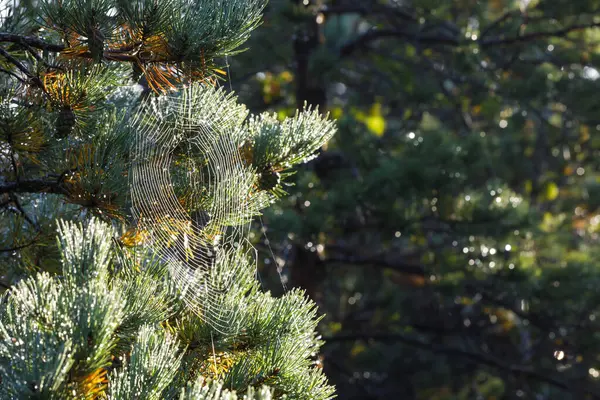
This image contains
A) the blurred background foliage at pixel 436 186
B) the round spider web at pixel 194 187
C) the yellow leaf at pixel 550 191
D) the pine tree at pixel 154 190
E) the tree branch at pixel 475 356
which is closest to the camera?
the pine tree at pixel 154 190

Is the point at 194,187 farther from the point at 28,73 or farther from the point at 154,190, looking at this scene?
the point at 28,73

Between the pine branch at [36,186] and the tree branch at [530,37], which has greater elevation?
the tree branch at [530,37]

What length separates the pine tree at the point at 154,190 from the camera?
1.55 m

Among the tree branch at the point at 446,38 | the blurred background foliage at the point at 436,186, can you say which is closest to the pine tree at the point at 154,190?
the blurred background foliage at the point at 436,186

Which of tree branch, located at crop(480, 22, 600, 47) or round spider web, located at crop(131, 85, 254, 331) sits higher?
tree branch, located at crop(480, 22, 600, 47)

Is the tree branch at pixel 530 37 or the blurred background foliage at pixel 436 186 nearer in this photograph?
the blurred background foliage at pixel 436 186

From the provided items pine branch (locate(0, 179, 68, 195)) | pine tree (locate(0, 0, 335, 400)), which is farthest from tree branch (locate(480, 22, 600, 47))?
pine branch (locate(0, 179, 68, 195))

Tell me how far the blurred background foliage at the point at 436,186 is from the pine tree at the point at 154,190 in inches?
62.8

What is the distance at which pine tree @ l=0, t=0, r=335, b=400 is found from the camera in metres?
1.55

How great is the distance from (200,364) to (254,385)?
0.17m

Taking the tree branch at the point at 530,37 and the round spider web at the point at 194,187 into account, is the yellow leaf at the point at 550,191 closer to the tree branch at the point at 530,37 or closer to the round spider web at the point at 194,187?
the tree branch at the point at 530,37

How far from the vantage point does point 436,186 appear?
480cm

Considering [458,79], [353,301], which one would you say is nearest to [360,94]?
[458,79]

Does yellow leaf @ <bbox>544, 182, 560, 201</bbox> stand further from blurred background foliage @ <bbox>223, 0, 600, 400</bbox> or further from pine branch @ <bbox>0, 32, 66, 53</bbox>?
pine branch @ <bbox>0, 32, 66, 53</bbox>
